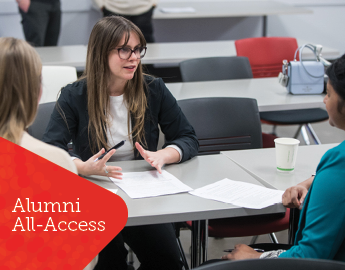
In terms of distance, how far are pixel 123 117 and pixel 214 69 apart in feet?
4.67

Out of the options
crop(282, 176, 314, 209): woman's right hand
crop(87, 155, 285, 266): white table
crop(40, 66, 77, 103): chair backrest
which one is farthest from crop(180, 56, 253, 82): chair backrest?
crop(282, 176, 314, 209): woman's right hand

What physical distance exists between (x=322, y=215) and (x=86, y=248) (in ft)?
1.87

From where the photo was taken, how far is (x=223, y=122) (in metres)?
2.04

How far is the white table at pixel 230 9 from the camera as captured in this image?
16.6 ft

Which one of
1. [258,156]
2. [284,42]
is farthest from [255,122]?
[284,42]

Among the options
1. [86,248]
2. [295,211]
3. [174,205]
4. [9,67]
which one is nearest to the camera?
[9,67]

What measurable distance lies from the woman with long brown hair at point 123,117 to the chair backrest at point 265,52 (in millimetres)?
1781

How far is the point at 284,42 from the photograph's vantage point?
3469 millimetres

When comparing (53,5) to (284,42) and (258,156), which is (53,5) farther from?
(258,156)

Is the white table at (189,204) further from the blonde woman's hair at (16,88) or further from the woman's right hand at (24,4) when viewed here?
the woman's right hand at (24,4)

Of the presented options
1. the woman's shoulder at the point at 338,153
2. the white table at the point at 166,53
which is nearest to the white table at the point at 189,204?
the woman's shoulder at the point at 338,153

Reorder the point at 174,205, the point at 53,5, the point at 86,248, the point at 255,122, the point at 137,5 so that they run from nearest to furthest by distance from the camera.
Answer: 1. the point at 86,248
2. the point at 174,205
3. the point at 255,122
4. the point at 137,5
5. the point at 53,5

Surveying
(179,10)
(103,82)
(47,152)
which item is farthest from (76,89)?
(179,10)

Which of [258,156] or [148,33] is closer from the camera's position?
[258,156]
